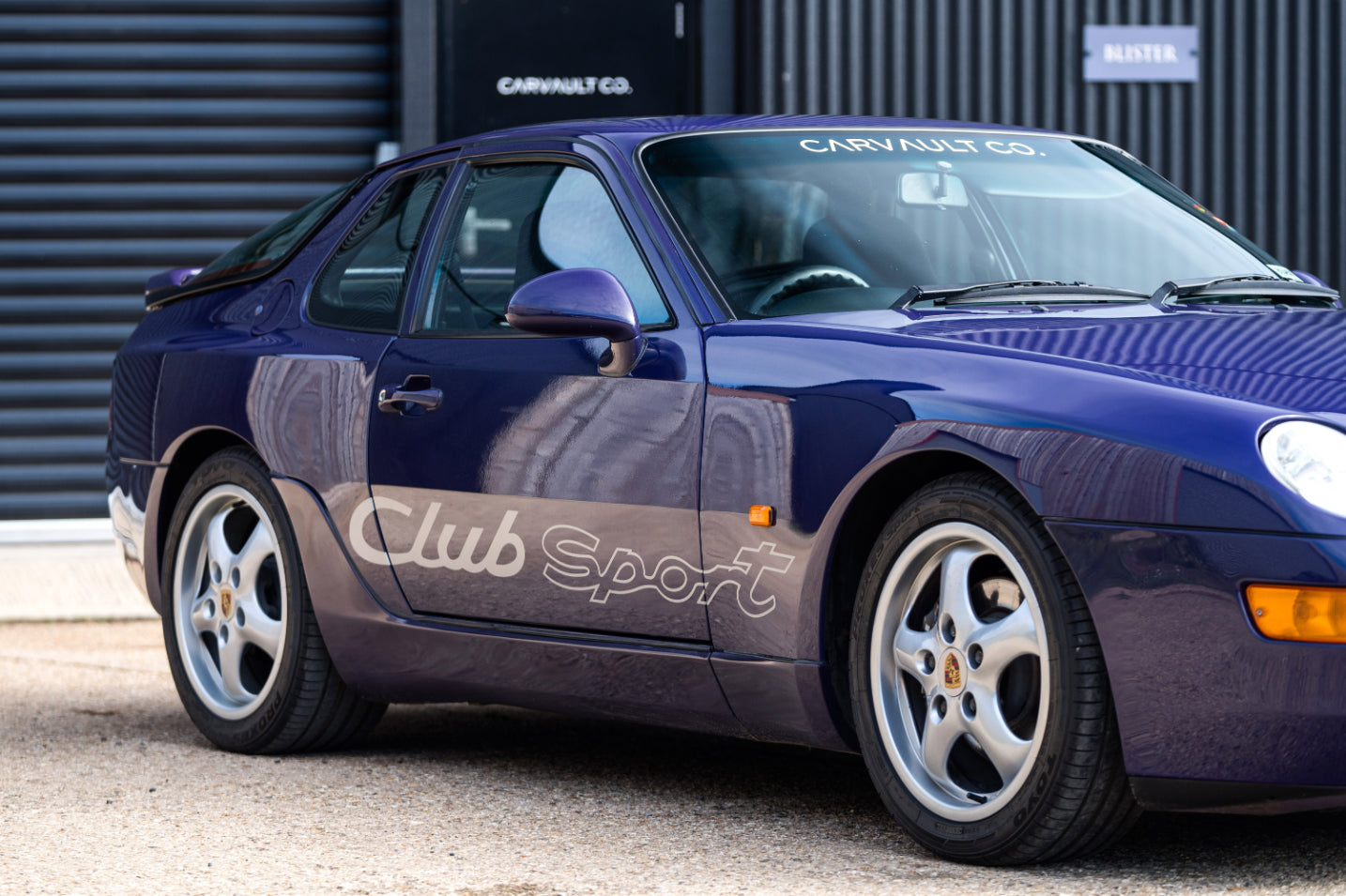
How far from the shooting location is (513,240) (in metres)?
4.83

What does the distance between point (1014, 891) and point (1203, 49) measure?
7.47m

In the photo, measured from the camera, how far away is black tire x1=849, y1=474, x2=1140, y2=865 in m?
3.44

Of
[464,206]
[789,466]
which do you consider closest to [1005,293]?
[789,466]

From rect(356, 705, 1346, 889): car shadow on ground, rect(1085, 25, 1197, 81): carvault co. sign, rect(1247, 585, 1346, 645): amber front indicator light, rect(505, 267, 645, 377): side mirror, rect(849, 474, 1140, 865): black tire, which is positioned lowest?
rect(356, 705, 1346, 889): car shadow on ground

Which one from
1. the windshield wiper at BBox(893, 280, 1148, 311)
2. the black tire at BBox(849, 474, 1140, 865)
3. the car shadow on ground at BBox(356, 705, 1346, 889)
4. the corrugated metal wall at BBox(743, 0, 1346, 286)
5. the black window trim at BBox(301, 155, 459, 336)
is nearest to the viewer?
the black tire at BBox(849, 474, 1140, 865)

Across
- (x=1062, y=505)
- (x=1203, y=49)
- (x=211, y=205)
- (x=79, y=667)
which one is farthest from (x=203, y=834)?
(x=1203, y=49)

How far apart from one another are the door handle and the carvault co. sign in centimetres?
620

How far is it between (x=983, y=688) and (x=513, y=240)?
1748mm

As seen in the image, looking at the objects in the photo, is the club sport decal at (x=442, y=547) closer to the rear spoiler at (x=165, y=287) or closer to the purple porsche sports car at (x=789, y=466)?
the purple porsche sports car at (x=789, y=466)

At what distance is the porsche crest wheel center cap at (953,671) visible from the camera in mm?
3664

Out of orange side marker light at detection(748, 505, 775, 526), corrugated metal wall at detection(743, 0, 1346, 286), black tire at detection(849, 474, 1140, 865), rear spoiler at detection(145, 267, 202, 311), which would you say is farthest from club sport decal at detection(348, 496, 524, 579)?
corrugated metal wall at detection(743, 0, 1346, 286)

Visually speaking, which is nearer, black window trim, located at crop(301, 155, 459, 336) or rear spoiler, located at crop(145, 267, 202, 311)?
black window trim, located at crop(301, 155, 459, 336)

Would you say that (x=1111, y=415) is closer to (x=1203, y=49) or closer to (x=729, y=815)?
(x=729, y=815)

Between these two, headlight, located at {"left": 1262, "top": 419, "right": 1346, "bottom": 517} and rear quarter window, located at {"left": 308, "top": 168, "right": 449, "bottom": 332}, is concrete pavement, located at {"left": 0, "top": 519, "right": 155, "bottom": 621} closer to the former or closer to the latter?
rear quarter window, located at {"left": 308, "top": 168, "right": 449, "bottom": 332}
